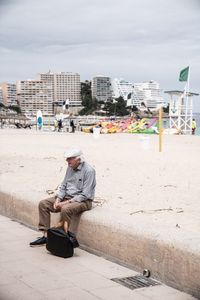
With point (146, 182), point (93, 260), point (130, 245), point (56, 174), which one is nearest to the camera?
point (130, 245)

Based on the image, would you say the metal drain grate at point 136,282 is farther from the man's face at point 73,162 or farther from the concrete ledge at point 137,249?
the man's face at point 73,162

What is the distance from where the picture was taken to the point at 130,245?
4.65 m

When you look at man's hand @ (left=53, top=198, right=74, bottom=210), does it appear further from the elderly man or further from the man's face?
the man's face

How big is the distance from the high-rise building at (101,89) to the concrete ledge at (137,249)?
319 feet

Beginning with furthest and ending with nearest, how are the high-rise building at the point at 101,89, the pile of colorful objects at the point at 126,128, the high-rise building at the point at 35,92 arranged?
the high-rise building at the point at 101,89 → the pile of colorful objects at the point at 126,128 → the high-rise building at the point at 35,92

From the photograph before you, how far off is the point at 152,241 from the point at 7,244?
186 centimetres

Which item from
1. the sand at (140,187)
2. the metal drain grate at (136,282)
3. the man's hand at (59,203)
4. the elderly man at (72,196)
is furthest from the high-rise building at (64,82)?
the metal drain grate at (136,282)

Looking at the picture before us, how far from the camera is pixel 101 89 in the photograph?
112875 mm

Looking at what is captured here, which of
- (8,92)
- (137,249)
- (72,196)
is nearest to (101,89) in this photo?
(8,92)

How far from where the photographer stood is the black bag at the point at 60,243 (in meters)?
4.95

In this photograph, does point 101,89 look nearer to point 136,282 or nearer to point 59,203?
point 59,203

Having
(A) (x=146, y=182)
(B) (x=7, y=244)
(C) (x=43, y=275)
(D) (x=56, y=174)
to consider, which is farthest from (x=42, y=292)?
(D) (x=56, y=174)

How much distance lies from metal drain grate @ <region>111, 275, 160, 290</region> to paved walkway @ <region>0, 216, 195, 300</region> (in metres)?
0.06

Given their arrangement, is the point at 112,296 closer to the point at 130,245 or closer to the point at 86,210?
the point at 130,245
